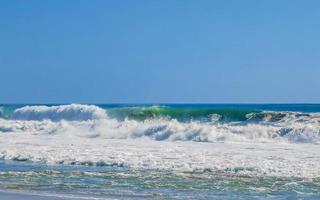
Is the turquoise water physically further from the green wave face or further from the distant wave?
the green wave face

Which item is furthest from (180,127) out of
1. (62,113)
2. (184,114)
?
(62,113)

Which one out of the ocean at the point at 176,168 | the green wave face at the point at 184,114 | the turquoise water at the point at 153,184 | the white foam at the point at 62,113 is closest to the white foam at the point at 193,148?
the ocean at the point at 176,168

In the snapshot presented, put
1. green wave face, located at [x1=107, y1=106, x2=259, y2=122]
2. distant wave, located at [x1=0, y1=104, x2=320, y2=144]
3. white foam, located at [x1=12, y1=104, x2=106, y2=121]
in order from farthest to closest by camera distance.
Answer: white foam, located at [x1=12, y1=104, x2=106, y2=121] < green wave face, located at [x1=107, y1=106, x2=259, y2=122] < distant wave, located at [x1=0, y1=104, x2=320, y2=144]

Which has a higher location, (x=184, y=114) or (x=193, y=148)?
(x=184, y=114)

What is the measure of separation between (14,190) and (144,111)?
28534mm

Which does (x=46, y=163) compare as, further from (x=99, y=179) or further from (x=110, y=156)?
(x=99, y=179)

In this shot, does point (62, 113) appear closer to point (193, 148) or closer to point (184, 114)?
point (184, 114)

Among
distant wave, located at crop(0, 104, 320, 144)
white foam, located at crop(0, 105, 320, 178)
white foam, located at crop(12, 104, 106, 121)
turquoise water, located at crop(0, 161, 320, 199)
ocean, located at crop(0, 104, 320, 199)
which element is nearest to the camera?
turquoise water, located at crop(0, 161, 320, 199)

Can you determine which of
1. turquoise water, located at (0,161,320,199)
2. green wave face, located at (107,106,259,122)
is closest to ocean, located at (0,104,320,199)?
turquoise water, located at (0,161,320,199)

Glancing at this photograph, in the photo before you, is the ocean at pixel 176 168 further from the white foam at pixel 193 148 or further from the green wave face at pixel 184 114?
the green wave face at pixel 184 114

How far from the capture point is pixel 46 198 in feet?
36.5

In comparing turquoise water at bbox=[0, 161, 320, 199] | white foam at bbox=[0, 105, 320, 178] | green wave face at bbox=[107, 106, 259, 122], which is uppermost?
green wave face at bbox=[107, 106, 259, 122]

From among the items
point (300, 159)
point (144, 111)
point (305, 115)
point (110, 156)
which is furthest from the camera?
point (144, 111)

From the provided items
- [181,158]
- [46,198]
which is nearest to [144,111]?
[181,158]
